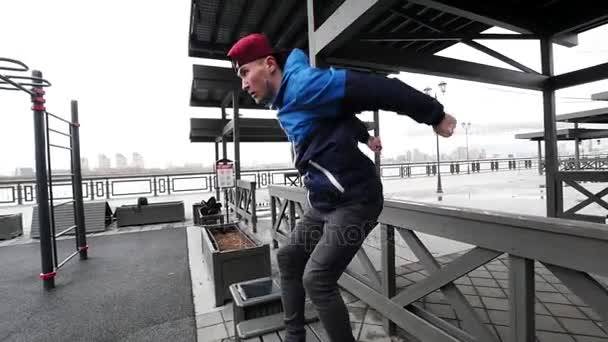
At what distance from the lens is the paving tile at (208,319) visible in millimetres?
2365

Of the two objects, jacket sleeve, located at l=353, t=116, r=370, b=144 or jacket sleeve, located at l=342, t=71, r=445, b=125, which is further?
jacket sleeve, located at l=353, t=116, r=370, b=144

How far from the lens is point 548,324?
2090 millimetres

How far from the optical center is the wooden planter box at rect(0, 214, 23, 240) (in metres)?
5.59

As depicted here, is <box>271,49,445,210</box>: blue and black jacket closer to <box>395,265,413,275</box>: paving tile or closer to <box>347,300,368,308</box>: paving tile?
<box>347,300,368,308</box>: paving tile

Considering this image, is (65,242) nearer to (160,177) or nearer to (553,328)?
(553,328)

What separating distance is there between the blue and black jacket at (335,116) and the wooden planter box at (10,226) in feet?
24.7

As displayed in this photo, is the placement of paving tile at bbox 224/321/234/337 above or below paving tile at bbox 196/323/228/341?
below

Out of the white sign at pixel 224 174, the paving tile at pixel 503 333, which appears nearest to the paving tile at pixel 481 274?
→ the paving tile at pixel 503 333

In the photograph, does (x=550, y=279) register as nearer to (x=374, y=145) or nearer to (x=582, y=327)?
(x=582, y=327)

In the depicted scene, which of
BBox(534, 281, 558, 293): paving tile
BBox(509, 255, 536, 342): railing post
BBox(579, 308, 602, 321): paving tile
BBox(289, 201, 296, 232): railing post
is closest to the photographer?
BBox(509, 255, 536, 342): railing post

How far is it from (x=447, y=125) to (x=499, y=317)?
6.93 feet

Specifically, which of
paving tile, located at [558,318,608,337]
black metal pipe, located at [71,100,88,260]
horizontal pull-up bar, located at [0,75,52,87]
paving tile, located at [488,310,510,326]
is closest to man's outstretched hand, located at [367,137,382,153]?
paving tile, located at [488,310,510,326]

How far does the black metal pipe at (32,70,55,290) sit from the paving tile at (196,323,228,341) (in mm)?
2239

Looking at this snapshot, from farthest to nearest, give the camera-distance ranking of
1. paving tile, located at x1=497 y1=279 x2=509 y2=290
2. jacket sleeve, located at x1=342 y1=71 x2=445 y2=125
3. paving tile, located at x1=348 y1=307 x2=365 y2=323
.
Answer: paving tile, located at x1=497 y1=279 x2=509 y2=290, paving tile, located at x1=348 y1=307 x2=365 y2=323, jacket sleeve, located at x1=342 y1=71 x2=445 y2=125
